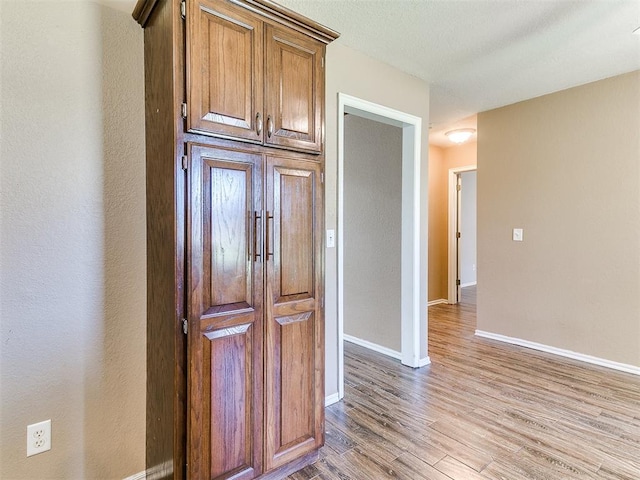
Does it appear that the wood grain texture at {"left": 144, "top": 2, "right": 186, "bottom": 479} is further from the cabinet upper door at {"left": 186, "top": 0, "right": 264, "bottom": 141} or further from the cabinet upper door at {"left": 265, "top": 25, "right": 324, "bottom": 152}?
the cabinet upper door at {"left": 265, "top": 25, "right": 324, "bottom": 152}

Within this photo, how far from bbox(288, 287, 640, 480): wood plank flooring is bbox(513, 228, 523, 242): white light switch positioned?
3.80 ft

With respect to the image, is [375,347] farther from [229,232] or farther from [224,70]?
[224,70]

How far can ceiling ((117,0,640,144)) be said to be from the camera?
6.38ft

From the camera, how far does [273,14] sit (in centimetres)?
151

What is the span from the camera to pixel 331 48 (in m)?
2.31

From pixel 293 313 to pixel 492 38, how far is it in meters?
2.20

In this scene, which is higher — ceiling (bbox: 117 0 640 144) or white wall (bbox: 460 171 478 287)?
ceiling (bbox: 117 0 640 144)

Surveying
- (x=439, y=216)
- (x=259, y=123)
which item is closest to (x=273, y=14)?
(x=259, y=123)

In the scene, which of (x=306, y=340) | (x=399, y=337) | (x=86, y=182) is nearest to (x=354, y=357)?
(x=399, y=337)

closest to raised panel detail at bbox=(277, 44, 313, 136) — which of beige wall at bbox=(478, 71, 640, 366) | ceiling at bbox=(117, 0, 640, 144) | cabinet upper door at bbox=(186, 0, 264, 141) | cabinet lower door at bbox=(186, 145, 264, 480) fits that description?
cabinet upper door at bbox=(186, 0, 264, 141)

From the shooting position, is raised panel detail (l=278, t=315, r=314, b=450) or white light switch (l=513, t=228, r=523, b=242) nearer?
raised panel detail (l=278, t=315, r=314, b=450)

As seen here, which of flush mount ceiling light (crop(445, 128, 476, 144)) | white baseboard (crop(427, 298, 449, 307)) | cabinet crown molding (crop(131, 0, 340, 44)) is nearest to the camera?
cabinet crown molding (crop(131, 0, 340, 44))

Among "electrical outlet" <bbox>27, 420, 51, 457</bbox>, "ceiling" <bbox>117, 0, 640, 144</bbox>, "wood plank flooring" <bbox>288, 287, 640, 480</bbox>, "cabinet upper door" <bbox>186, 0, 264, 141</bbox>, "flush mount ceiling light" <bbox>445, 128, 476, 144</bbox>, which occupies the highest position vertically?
"ceiling" <bbox>117, 0, 640, 144</bbox>

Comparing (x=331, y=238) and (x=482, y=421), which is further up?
(x=331, y=238)
